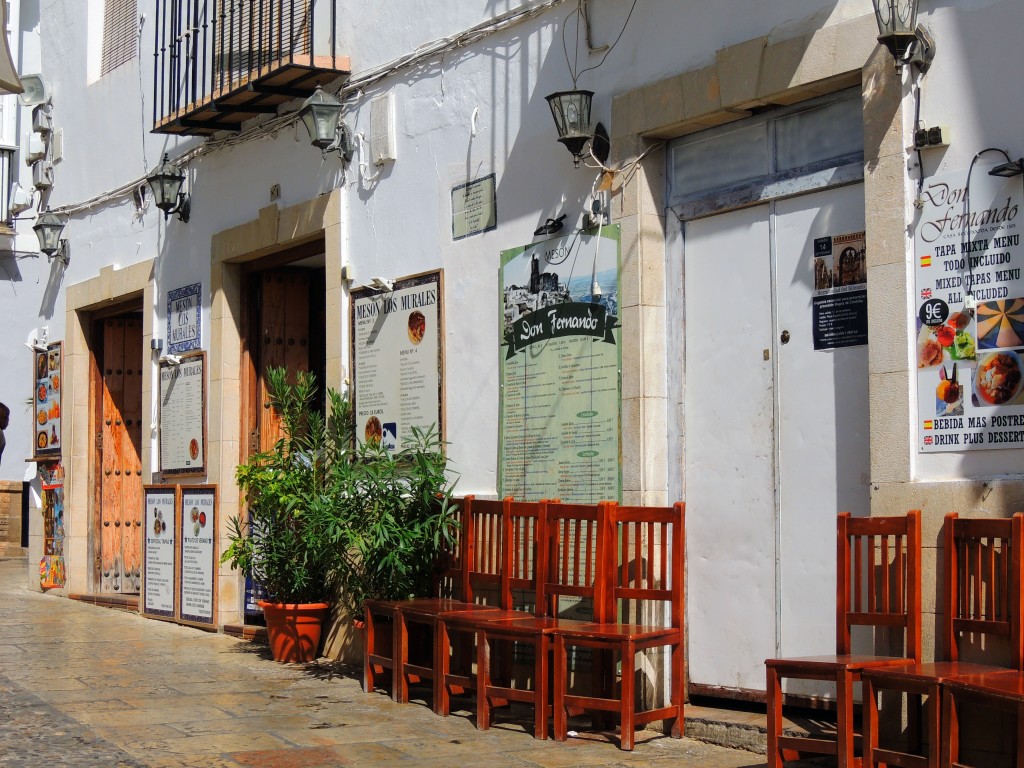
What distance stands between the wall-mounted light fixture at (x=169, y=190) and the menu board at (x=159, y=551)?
7.30ft

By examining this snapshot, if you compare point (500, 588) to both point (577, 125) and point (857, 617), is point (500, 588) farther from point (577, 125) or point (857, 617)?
point (577, 125)

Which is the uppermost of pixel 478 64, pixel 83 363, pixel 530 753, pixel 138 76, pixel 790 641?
pixel 138 76

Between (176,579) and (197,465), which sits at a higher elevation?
(197,465)

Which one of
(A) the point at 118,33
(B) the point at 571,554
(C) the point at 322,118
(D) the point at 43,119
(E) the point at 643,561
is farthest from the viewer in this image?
(D) the point at 43,119

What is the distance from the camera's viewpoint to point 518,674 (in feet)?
24.0

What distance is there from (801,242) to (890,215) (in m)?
0.64

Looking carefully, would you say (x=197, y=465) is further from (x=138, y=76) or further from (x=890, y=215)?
(x=890, y=215)

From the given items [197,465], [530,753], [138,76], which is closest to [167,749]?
[530,753]

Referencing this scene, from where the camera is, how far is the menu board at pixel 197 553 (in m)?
10.4

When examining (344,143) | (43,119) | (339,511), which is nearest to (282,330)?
(344,143)

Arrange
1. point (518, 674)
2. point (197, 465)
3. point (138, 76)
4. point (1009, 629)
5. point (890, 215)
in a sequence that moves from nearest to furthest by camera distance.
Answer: point (1009, 629), point (890, 215), point (518, 674), point (197, 465), point (138, 76)

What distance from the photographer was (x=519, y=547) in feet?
23.0

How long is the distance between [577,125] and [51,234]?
7.88 m

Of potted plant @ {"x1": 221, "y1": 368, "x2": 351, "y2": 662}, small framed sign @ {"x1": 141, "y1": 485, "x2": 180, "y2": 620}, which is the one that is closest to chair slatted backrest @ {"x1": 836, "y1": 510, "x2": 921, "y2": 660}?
potted plant @ {"x1": 221, "y1": 368, "x2": 351, "y2": 662}
